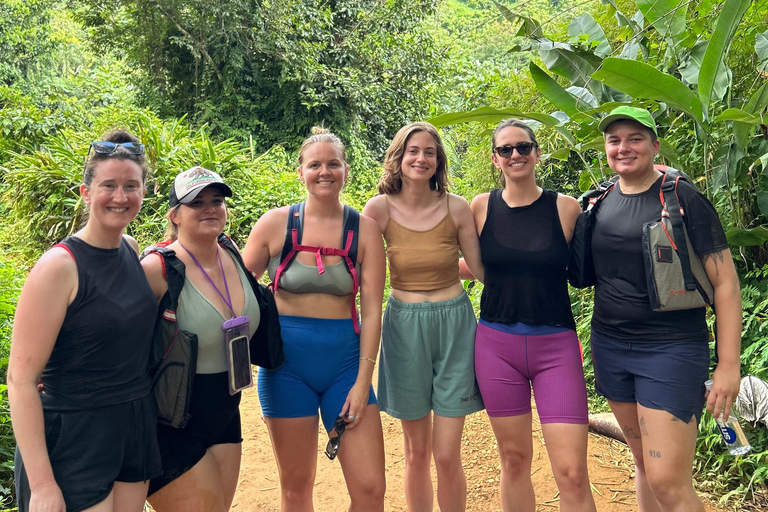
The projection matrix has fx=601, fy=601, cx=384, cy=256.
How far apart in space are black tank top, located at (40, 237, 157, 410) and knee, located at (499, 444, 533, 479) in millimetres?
1752

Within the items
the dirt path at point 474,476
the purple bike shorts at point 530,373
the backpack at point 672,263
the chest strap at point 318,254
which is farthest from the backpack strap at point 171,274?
the dirt path at point 474,476

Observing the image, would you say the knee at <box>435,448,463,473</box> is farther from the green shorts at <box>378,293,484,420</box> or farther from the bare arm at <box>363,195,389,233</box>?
the bare arm at <box>363,195,389,233</box>

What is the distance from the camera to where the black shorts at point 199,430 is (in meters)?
2.31

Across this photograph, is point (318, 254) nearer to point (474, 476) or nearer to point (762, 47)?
point (474, 476)

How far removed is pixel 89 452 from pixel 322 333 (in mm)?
1094

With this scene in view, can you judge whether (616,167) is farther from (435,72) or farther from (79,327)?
(435,72)

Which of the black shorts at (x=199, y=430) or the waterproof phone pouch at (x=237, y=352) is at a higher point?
the waterproof phone pouch at (x=237, y=352)

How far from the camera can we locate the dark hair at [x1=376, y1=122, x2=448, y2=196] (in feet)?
10.3

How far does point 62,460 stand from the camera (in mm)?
1949

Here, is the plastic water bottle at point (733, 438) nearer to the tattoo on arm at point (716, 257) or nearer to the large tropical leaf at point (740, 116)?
the tattoo on arm at point (716, 257)

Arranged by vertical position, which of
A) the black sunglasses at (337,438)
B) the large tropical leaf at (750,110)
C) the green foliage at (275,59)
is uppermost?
the green foliage at (275,59)

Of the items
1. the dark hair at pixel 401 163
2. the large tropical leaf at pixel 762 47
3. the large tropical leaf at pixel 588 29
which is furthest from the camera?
the large tropical leaf at pixel 588 29

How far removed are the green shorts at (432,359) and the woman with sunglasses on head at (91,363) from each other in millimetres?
1270

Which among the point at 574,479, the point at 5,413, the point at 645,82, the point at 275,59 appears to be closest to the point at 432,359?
the point at 574,479
